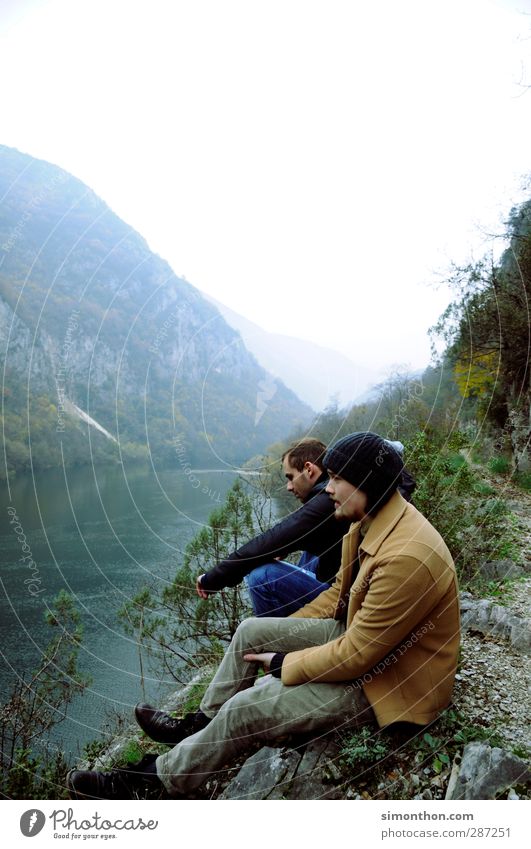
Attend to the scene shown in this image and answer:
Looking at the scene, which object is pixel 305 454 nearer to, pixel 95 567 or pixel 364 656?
pixel 364 656

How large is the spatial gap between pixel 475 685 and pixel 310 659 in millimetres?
1210

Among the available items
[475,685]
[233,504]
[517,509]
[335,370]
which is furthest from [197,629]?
[475,685]

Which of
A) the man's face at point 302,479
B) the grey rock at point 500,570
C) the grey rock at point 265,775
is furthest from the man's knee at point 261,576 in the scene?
the grey rock at point 500,570

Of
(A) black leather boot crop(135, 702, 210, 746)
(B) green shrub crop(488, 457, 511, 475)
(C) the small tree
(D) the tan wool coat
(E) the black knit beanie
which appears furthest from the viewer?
(B) green shrub crop(488, 457, 511, 475)

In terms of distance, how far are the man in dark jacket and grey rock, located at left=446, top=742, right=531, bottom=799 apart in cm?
108

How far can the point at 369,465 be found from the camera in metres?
2.22

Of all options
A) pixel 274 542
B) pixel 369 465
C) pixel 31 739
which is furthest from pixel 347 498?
pixel 31 739

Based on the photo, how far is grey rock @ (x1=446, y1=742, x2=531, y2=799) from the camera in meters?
2.12

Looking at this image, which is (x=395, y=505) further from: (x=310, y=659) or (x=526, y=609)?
(x=526, y=609)

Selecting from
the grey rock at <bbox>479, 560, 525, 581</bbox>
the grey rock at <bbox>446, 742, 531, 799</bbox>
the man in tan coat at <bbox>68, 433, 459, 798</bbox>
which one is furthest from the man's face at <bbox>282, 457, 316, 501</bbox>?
the grey rock at <bbox>479, 560, 525, 581</bbox>

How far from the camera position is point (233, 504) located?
412 inches

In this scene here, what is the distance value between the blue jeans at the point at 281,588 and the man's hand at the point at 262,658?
1.53 ft

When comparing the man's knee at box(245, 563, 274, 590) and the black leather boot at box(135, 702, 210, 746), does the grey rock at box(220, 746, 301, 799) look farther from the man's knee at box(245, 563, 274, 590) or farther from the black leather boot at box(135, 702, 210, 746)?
the man's knee at box(245, 563, 274, 590)

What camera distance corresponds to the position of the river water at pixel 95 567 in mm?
15500
